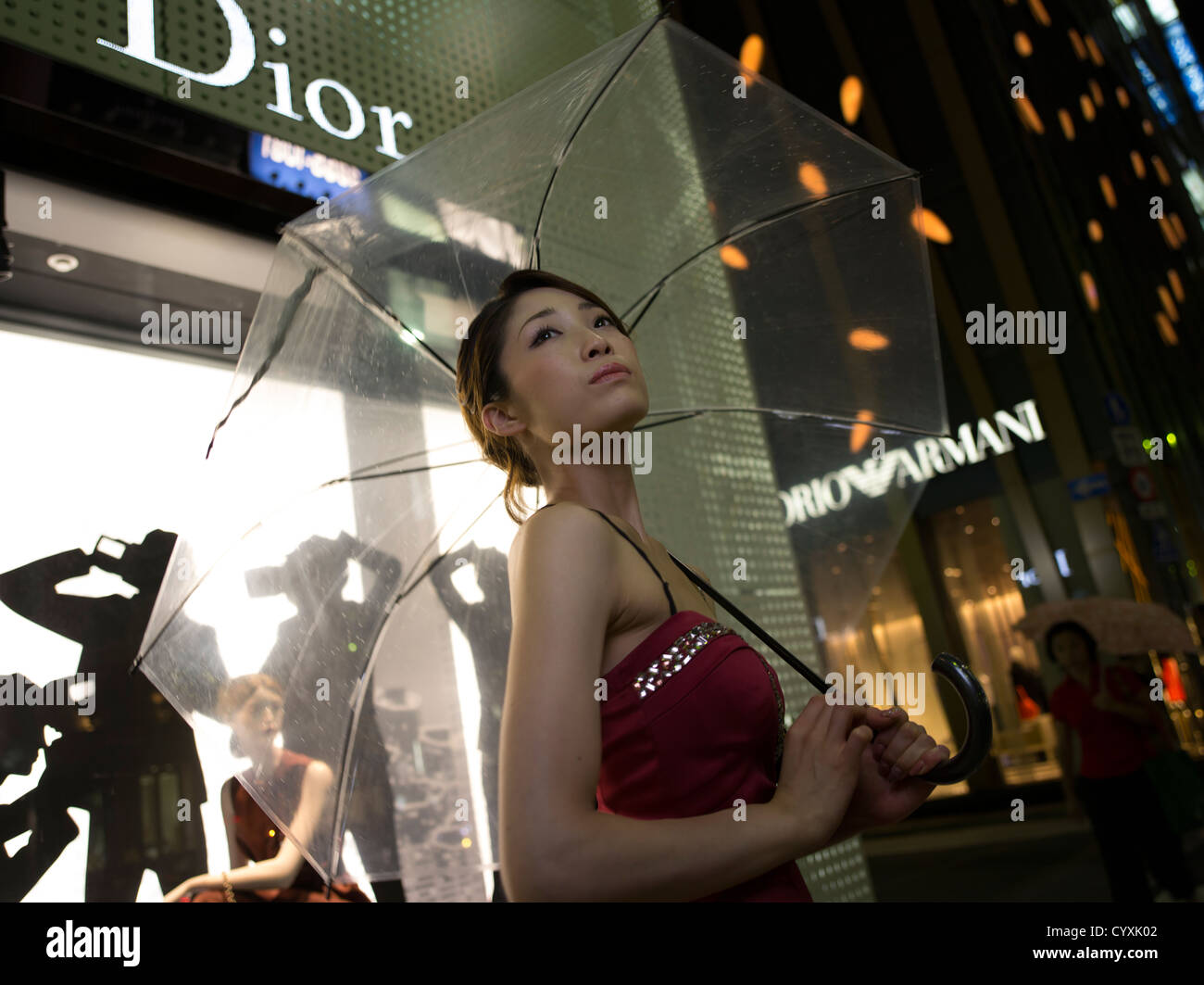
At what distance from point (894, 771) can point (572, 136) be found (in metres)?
1.31

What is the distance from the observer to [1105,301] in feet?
43.3

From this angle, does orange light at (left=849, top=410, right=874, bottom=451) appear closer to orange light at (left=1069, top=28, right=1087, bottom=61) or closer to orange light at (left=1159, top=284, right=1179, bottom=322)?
orange light at (left=1159, top=284, right=1179, bottom=322)

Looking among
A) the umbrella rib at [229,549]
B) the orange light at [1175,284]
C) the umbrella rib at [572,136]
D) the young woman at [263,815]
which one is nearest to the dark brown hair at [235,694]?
the young woman at [263,815]

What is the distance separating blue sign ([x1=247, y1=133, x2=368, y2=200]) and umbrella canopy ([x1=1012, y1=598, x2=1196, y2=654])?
4706 mm

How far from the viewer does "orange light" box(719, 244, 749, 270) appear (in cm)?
196

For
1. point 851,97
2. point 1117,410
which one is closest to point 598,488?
point 1117,410

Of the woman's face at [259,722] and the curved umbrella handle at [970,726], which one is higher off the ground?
the woman's face at [259,722]

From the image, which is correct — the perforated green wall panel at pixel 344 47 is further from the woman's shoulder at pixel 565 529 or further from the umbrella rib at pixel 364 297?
the woman's shoulder at pixel 565 529

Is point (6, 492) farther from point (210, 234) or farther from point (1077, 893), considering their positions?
point (1077, 893)

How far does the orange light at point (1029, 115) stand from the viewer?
12641 mm

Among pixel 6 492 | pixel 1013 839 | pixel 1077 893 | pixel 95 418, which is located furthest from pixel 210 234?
pixel 1013 839

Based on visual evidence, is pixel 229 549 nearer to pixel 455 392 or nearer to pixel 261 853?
pixel 455 392

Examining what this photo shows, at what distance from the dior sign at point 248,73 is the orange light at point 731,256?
1319 mm
